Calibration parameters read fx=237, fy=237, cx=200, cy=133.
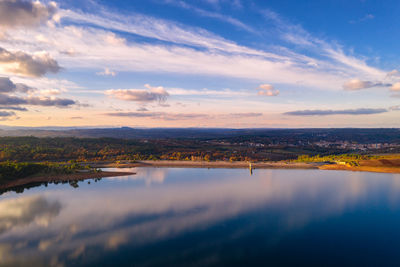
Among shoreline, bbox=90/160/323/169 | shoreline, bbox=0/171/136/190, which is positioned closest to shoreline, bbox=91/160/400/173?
shoreline, bbox=90/160/323/169

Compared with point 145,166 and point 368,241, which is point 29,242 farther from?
point 145,166

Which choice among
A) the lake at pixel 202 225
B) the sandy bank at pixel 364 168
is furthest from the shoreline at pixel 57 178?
the sandy bank at pixel 364 168

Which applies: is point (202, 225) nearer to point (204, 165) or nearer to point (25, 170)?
point (25, 170)

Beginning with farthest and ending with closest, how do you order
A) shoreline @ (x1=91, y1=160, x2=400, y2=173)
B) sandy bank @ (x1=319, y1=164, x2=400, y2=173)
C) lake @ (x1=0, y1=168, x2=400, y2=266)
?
shoreline @ (x1=91, y1=160, x2=400, y2=173)
sandy bank @ (x1=319, y1=164, x2=400, y2=173)
lake @ (x1=0, y1=168, x2=400, y2=266)

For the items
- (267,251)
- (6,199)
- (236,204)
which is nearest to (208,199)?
(236,204)

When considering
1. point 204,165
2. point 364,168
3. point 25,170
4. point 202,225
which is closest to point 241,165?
point 204,165

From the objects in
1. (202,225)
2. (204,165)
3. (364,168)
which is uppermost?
(202,225)

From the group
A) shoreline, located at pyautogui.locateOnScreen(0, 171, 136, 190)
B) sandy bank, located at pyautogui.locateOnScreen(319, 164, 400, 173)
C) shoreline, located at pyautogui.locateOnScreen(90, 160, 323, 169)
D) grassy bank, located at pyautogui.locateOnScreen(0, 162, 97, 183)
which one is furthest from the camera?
shoreline, located at pyautogui.locateOnScreen(90, 160, 323, 169)

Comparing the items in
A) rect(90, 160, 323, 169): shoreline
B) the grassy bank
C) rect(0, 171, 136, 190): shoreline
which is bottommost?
rect(90, 160, 323, 169): shoreline

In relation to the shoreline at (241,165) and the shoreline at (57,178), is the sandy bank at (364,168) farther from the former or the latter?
the shoreline at (57,178)

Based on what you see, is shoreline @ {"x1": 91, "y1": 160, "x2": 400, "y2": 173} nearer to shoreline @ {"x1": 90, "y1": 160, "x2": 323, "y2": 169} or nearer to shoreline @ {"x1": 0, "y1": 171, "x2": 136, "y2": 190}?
shoreline @ {"x1": 90, "y1": 160, "x2": 323, "y2": 169}
